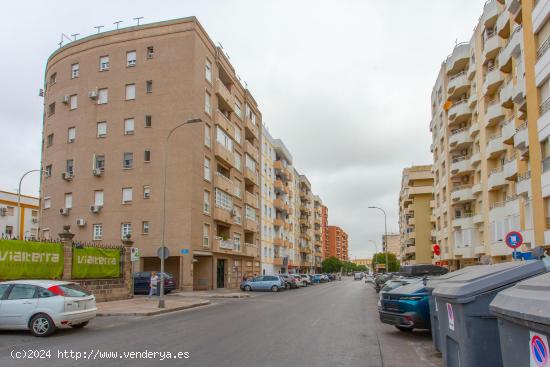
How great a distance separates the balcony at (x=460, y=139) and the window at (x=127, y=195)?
28193 millimetres

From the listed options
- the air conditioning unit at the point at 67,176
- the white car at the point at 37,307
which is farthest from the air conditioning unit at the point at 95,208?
the white car at the point at 37,307

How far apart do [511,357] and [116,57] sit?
4196 cm

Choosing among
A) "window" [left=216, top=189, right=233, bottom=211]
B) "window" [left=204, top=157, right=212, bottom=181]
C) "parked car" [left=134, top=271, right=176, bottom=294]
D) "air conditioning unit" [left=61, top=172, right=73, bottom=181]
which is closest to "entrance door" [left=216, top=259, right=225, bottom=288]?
"window" [left=216, top=189, right=233, bottom=211]

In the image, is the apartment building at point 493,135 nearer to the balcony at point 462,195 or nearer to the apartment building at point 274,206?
the balcony at point 462,195

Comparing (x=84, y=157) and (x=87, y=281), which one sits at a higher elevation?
(x=84, y=157)

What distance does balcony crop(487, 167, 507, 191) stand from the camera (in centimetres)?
3412

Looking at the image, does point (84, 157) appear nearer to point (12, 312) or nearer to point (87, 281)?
point (87, 281)

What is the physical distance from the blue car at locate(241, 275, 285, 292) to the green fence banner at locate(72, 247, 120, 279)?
775 inches

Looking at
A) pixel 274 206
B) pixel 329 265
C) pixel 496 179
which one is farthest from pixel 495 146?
pixel 329 265

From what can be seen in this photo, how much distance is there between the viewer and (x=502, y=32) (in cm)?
3253

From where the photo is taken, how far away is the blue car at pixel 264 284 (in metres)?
43.4

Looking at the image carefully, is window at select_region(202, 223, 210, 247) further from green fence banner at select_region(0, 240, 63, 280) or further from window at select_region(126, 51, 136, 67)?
green fence banner at select_region(0, 240, 63, 280)

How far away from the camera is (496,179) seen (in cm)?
3453

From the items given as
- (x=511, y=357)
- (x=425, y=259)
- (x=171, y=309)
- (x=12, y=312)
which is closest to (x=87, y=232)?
(x=171, y=309)
